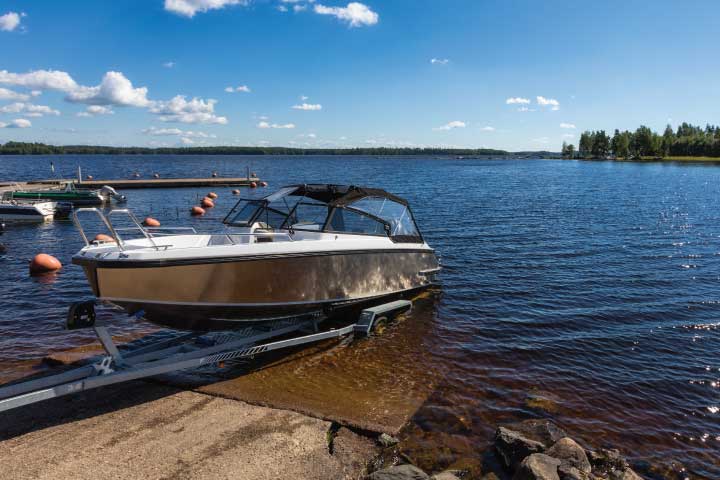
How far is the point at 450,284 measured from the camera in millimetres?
12750

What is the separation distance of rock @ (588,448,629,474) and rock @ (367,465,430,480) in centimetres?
207

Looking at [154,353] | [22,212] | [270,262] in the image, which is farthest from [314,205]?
[22,212]

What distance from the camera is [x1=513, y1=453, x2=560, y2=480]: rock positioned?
4500 millimetres

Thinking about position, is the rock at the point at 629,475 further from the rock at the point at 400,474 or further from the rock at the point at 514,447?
the rock at the point at 400,474

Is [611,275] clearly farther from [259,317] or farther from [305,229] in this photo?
[259,317]

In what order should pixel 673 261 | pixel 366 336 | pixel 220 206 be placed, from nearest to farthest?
pixel 366 336 < pixel 673 261 < pixel 220 206

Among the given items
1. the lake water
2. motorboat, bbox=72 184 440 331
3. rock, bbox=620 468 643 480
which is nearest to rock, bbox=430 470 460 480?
the lake water

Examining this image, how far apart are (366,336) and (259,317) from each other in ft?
7.50

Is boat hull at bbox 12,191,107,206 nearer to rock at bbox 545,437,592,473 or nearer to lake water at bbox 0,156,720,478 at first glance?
lake water at bbox 0,156,720,478

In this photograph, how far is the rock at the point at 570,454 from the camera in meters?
4.90

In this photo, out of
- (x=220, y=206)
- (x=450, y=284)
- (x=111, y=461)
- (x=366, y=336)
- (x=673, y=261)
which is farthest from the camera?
(x=220, y=206)

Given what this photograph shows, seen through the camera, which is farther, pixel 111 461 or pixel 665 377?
pixel 665 377

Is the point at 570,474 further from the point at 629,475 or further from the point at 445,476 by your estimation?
the point at 445,476

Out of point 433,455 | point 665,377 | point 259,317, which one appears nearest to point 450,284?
point 665,377
